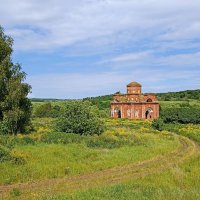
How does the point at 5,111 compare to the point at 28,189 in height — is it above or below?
above

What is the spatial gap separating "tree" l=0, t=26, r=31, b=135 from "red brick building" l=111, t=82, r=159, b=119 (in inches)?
1570

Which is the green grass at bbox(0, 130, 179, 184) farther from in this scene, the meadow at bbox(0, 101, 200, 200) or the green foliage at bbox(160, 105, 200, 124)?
the green foliage at bbox(160, 105, 200, 124)

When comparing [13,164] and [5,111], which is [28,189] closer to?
[13,164]

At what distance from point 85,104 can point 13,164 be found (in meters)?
16.4

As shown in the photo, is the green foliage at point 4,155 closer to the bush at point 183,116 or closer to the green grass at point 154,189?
the green grass at point 154,189

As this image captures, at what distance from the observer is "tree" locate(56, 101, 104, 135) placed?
3136 cm

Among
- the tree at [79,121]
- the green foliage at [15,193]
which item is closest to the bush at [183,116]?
the tree at [79,121]

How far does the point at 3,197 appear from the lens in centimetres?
1246

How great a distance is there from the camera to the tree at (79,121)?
31.4m

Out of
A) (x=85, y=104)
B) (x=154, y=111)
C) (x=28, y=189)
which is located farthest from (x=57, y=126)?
(x=154, y=111)

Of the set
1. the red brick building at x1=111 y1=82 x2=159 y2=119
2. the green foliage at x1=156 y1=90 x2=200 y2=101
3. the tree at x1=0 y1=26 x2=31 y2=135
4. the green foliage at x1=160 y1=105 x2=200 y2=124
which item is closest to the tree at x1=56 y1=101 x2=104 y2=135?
the tree at x1=0 y1=26 x2=31 y2=135

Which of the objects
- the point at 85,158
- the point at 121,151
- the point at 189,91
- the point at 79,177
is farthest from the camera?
the point at 189,91

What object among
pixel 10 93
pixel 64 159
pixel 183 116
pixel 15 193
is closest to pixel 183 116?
pixel 183 116

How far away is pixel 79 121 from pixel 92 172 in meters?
13.9
